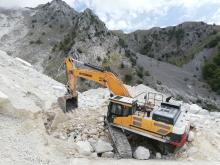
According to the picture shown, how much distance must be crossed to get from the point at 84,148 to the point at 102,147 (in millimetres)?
757

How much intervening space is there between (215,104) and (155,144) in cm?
3988

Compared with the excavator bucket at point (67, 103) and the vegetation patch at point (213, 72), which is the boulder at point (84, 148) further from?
the vegetation patch at point (213, 72)

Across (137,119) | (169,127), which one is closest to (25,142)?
(137,119)

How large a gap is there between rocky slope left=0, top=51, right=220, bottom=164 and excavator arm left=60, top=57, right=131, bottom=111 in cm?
73

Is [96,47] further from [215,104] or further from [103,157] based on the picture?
[103,157]

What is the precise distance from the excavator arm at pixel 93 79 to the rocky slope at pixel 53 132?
28.6 inches

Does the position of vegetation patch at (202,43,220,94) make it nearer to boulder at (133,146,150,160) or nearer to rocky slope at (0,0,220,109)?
rocky slope at (0,0,220,109)

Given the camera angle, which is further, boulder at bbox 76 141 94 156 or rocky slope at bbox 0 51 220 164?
boulder at bbox 76 141 94 156

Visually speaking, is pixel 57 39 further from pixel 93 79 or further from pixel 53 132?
pixel 53 132

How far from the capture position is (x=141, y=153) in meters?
14.4

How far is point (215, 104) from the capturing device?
52938 millimetres

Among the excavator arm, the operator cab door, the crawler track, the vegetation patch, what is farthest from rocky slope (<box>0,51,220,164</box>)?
the vegetation patch

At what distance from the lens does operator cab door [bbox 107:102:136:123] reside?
15.0 meters

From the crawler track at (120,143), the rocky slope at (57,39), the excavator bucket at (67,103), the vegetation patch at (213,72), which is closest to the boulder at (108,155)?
the crawler track at (120,143)
